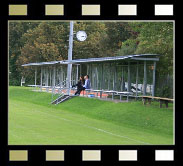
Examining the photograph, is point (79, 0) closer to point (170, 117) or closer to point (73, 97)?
point (170, 117)

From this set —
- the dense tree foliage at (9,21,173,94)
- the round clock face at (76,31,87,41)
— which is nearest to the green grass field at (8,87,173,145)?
the round clock face at (76,31,87,41)

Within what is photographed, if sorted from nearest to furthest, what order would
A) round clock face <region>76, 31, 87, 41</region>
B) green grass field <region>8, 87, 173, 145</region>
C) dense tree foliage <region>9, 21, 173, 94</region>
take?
1. green grass field <region>8, 87, 173, 145</region>
2. round clock face <region>76, 31, 87, 41</region>
3. dense tree foliage <region>9, 21, 173, 94</region>

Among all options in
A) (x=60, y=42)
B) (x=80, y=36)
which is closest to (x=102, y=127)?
(x=80, y=36)

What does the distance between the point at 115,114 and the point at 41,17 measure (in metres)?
13.8

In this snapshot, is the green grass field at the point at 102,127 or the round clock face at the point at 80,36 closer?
the green grass field at the point at 102,127

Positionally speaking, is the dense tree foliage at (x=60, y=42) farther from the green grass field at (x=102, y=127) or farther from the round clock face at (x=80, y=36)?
the green grass field at (x=102, y=127)

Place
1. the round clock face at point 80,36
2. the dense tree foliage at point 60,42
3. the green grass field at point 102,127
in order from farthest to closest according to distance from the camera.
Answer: the dense tree foliage at point 60,42 < the round clock face at point 80,36 < the green grass field at point 102,127

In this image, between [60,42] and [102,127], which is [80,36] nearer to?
[102,127]

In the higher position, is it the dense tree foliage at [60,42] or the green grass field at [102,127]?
the dense tree foliage at [60,42]

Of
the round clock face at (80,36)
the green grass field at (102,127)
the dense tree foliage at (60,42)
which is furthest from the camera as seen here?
the dense tree foliage at (60,42)

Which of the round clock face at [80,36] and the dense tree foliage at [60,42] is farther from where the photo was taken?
the dense tree foliage at [60,42]

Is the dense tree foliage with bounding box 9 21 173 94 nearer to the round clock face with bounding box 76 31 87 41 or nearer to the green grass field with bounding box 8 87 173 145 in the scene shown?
the round clock face with bounding box 76 31 87 41

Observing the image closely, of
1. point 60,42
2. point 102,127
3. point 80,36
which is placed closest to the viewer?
point 102,127

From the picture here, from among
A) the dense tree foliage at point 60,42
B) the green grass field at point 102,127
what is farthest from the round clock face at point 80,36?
the green grass field at point 102,127
